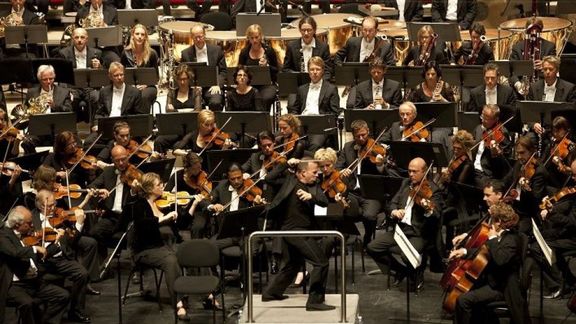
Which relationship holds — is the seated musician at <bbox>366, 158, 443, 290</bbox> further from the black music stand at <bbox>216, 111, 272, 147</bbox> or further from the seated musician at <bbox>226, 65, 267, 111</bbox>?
the seated musician at <bbox>226, 65, 267, 111</bbox>

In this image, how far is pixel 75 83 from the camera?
1312cm

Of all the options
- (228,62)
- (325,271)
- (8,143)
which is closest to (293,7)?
(228,62)

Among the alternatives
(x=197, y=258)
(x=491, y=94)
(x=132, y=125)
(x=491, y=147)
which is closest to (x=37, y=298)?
(x=197, y=258)

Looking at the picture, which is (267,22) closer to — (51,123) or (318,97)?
(318,97)

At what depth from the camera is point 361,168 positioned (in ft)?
38.0

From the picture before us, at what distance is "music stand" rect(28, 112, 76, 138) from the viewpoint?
11.8m

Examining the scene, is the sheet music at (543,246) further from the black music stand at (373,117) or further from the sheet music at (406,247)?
the black music stand at (373,117)

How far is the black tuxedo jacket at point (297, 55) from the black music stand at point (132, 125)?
2225mm

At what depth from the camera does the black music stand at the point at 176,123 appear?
39.3 feet

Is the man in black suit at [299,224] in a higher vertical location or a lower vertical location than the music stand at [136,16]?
lower

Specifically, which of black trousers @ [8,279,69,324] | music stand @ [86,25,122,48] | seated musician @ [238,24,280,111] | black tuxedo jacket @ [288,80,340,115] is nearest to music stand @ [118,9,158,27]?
music stand @ [86,25,122,48]

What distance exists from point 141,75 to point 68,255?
3.23m

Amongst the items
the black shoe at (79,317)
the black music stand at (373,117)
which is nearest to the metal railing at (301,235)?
the black shoe at (79,317)

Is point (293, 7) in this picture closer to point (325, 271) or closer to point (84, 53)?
point (84, 53)
